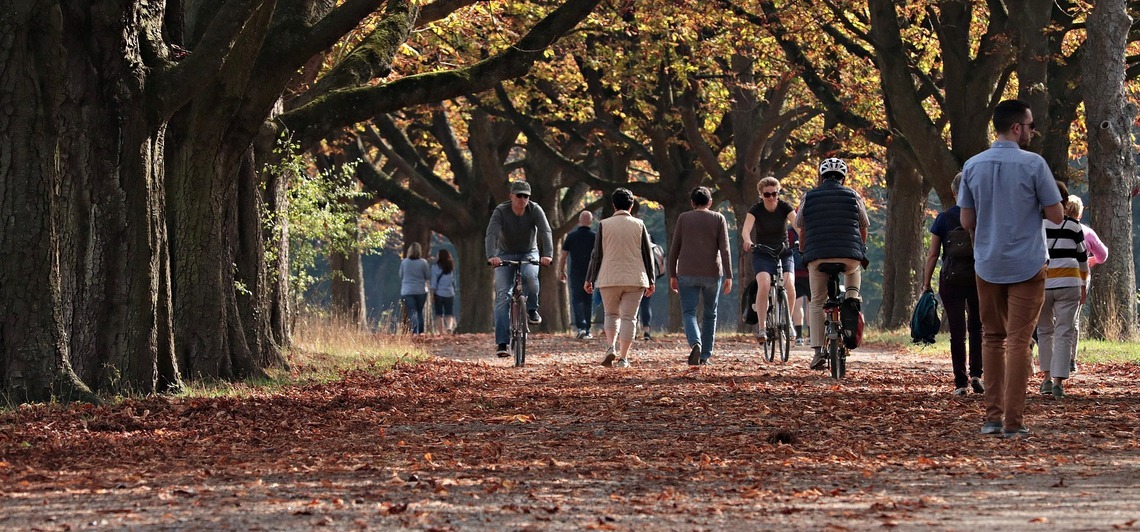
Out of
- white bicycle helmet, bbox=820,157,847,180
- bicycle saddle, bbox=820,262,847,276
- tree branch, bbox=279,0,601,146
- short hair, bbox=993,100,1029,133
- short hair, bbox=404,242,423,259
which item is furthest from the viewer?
short hair, bbox=404,242,423,259

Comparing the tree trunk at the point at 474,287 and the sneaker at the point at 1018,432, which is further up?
the tree trunk at the point at 474,287

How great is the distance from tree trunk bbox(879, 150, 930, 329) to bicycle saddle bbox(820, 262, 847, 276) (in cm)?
1212

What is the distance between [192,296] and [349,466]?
515cm

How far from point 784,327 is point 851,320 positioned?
2.65 m

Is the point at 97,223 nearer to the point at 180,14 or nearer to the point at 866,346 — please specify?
the point at 180,14

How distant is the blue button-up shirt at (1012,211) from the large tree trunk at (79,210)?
553 centimetres

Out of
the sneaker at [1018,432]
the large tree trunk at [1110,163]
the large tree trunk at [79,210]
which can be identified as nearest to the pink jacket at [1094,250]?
the sneaker at [1018,432]

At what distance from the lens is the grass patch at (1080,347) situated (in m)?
16.4

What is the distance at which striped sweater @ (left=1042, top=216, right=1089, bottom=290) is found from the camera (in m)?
11.8

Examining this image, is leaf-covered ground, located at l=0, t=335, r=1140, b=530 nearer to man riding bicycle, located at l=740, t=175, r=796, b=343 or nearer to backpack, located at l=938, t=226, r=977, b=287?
backpack, located at l=938, t=226, r=977, b=287

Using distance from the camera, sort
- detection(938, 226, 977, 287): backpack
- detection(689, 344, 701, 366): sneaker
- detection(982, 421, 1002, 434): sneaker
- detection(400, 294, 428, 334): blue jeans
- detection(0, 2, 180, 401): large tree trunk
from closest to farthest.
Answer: detection(982, 421, 1002, 434): sneaker
detection(0, 2, 180, 401): large tree trunk
detection(938, 226, 977, 287): backpack
detection(689, 344, 701, 366): sneaker
detection(400, 294, 428, 334): blue jeans

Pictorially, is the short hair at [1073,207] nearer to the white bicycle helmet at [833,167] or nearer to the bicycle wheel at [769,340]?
the white bicycle helmet at [833,167]

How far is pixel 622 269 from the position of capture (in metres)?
15.9

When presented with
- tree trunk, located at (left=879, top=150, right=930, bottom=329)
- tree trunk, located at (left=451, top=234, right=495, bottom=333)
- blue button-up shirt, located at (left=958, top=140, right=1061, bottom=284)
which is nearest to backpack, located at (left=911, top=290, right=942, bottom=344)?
blue button-up shirt, located at (left=958, top=140, right=1061, bottom=284)
